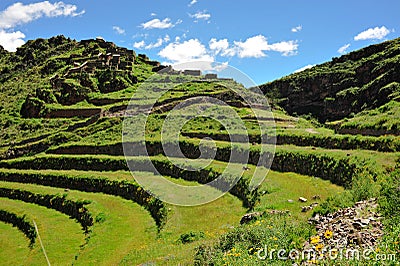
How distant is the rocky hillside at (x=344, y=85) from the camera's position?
147ft

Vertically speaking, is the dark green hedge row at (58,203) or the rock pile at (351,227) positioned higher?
the rock pile at (351,227)

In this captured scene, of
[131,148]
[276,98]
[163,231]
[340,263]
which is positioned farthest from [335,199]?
[276,98]

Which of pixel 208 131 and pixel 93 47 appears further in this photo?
pixel 93 47

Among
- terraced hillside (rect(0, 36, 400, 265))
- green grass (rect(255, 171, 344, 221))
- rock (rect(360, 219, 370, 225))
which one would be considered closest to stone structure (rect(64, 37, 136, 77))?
terraced hillside (rect(0, 36, 400, 265))

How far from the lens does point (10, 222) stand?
27516 mm

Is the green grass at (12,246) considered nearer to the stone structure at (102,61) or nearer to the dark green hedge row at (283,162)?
the dark green hedge row at (283,162)

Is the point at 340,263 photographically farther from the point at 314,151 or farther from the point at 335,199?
the point at 314,151

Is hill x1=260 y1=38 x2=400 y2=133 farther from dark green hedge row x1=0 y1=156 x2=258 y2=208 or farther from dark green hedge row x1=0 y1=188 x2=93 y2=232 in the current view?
dark green hedge row x1=0 y1=188 x2=93 y2=232

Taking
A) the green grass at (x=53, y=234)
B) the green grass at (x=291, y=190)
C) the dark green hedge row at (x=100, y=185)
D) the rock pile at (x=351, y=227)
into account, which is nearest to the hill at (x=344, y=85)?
the green grass at (x=291, y=190)

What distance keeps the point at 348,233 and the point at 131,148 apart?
2846 cm

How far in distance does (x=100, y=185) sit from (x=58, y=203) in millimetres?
3425

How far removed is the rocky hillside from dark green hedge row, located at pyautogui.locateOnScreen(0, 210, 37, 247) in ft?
115

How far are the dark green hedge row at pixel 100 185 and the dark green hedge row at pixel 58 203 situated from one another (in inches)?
95.5

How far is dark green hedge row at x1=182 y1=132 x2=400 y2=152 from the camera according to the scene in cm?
1984
